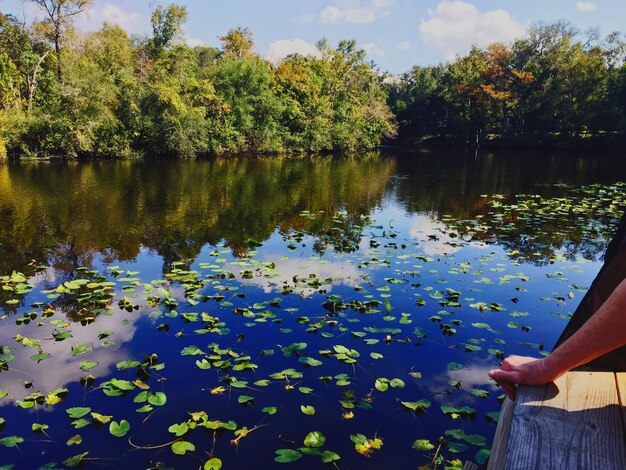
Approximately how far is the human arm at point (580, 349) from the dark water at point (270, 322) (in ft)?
6.49

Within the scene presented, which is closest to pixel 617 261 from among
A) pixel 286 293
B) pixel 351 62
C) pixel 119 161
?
pixel 286 293

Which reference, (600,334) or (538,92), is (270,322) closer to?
(600,334)

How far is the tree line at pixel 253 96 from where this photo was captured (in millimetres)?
23672

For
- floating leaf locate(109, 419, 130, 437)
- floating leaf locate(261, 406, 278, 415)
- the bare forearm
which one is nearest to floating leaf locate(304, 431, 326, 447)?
floating leaf locate(261, 406, 278, 415)

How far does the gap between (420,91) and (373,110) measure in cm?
1638

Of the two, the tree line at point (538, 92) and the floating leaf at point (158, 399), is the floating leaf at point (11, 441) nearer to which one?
the floating leaf at point (158, 399)

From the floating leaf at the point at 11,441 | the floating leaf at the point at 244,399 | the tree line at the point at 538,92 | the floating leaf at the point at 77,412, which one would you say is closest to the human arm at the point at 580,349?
the floating leaf at the point at 244,399

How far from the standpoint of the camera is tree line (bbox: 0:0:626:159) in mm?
23672

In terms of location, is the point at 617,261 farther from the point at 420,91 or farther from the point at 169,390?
the point at 420,91

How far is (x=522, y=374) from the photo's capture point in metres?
1.18

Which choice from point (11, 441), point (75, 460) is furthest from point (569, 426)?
point (11, 441)

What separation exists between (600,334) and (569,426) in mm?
296

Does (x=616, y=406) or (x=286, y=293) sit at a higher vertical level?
(x=616, y=406)

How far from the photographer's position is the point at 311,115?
36219 mm
